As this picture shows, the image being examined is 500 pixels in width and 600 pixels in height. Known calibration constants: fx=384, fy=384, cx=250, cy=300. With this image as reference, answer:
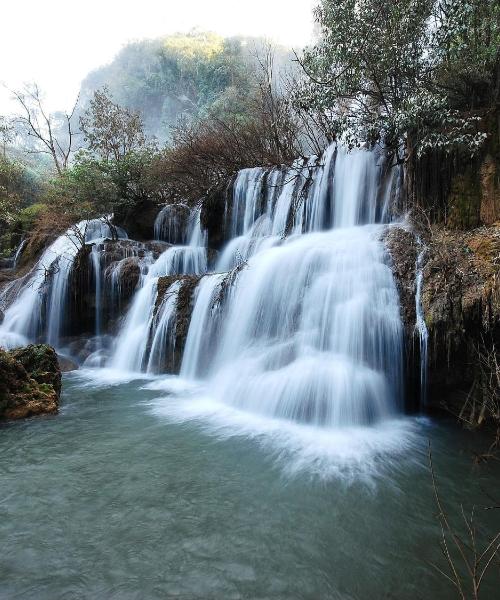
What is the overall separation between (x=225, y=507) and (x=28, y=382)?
3942 mm

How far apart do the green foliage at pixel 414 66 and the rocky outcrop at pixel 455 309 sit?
6.63 ft

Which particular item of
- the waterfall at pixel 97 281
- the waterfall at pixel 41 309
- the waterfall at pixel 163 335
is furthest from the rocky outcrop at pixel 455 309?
the waterfall at pixel 41 309

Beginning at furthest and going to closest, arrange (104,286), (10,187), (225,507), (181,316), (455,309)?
(10,187) < (104,286) < (181,316) < (455,309) < (225,507)

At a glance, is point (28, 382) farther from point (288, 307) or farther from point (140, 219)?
point (140, 219)

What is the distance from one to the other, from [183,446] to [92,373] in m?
4.95

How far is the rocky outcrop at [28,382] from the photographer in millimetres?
5457

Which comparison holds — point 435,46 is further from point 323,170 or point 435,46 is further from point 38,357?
point 38,357

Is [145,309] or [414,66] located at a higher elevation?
[414,66]

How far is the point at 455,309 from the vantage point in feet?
17.5

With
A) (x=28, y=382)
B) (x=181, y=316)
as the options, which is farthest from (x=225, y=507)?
(x=181, y=316)

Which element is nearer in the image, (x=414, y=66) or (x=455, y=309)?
(x=455, y=309)

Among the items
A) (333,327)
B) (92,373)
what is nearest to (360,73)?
(333,327)

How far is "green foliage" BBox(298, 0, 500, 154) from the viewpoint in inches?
265

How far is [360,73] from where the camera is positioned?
7.70 metres
